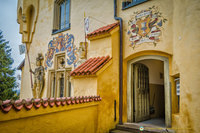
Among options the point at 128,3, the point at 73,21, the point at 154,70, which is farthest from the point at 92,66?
the point at 154,70

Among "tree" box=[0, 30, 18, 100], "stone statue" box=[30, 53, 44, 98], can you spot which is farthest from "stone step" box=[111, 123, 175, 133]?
"tree" box=[0, 30, 18, 100]

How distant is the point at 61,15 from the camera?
365 inches

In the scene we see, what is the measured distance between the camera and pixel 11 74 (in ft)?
60.3

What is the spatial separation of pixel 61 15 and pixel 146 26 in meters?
5.33

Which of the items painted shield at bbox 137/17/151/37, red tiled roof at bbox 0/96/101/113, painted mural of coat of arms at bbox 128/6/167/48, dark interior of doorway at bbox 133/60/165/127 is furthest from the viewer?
dark interior of doorway at bbox 133/60/165/127

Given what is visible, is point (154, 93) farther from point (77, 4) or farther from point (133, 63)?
point (77, 4)

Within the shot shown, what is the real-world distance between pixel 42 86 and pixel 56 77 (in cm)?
101

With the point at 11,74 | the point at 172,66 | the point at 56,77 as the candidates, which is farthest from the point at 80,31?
the point at 11,74

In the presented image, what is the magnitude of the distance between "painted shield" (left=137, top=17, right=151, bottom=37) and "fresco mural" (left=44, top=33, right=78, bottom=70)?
309 centimetres

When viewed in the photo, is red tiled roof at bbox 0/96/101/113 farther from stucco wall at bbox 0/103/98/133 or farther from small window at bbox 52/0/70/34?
small window at bbox 52/0/70/34

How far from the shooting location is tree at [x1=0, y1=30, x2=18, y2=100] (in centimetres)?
1728

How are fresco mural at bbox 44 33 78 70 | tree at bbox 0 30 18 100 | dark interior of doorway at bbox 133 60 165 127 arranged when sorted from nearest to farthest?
1. dark interior of doorway at bbox 133 60 165 127
2. fresco mural at bbox 44 33 78 70
3. tree at bbox 0 30 18 100

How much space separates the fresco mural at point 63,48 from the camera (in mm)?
7711

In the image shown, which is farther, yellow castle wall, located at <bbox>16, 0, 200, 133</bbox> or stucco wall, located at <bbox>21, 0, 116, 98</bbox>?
stucco wall, located at <bbox>21, 0, 116, 98</bbox>
